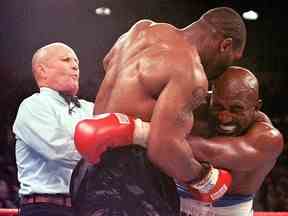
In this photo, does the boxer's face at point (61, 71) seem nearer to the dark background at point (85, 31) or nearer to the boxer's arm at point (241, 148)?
the boxer's arm at point (241, 148)

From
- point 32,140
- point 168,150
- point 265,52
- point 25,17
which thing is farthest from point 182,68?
point 265,52

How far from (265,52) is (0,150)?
2533mm

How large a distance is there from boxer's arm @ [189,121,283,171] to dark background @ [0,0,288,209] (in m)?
2.70

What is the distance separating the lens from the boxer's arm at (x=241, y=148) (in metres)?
2.03

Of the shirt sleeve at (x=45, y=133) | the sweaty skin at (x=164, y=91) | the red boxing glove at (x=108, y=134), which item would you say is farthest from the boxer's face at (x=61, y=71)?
the red boxing glove at (x=108, y=134)

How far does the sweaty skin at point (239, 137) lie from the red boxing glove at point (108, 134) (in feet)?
1.15

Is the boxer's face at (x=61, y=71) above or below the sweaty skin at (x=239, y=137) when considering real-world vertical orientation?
above

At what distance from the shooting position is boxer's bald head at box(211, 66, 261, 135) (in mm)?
2102

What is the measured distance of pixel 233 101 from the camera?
82.6 inches

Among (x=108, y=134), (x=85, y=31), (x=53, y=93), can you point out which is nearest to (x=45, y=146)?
(x=53, y=93)

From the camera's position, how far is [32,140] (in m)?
2.00

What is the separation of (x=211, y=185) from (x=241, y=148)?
310 mm

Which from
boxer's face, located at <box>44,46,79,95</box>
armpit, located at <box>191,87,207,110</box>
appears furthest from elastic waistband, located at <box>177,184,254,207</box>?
boxer's face, located at <box>44,46,79,95</box>

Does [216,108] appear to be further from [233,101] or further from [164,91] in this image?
[164,91]
